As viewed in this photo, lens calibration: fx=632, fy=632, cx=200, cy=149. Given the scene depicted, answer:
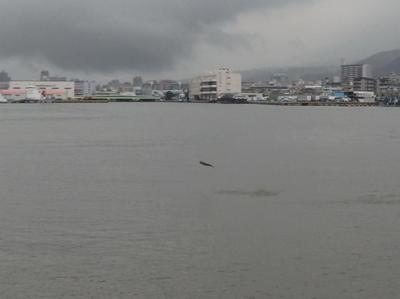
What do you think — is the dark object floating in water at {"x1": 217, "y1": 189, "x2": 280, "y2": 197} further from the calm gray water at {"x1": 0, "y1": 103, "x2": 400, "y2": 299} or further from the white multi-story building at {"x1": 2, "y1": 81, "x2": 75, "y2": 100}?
the white multi-story building at {"x1": 2, "y1": 81, "x2": 75, "y2": 100}

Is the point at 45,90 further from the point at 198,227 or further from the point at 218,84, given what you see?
the point at 198,227

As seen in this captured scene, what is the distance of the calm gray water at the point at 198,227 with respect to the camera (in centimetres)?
1202

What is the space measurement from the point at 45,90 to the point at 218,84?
50806 millimetres

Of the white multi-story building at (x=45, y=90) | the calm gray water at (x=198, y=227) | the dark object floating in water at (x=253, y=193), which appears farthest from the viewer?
the white multi-story building at (x=45, y=90)

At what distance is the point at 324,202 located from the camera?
2017 cm

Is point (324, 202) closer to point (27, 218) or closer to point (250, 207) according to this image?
point (250, 207)

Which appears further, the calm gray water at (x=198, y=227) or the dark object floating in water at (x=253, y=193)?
the dark object floating in water at (x=253, y=193)

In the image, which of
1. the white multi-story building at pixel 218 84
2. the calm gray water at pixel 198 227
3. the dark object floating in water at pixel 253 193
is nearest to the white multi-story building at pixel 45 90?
the white multi-story building at pixel 218 84

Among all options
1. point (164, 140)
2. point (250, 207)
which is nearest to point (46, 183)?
→ point (250, 207)

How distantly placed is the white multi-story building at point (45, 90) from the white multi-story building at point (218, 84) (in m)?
40.4

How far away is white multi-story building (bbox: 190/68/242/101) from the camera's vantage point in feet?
565

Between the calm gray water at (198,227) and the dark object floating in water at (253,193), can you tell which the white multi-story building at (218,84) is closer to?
the calm gray water at (198,227)

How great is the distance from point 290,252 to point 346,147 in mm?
27674

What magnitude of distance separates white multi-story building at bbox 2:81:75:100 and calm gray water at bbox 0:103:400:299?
505ft
